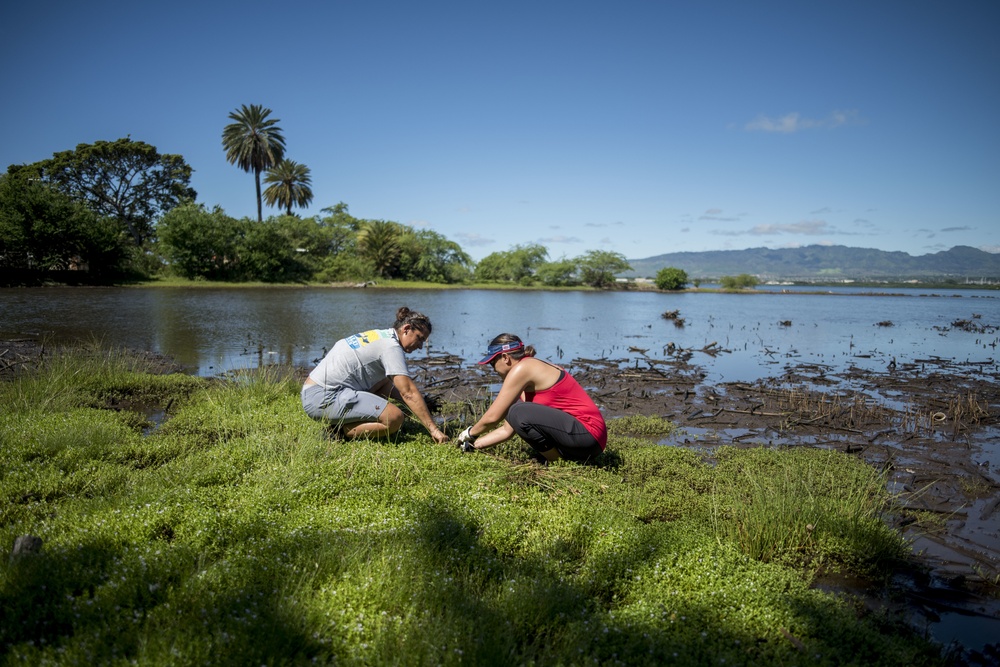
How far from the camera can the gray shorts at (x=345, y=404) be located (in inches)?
262

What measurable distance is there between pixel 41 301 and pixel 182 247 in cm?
2757

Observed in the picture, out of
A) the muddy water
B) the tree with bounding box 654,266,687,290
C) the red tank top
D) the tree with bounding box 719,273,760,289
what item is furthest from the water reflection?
the tree with bounding box 719,273,760,289

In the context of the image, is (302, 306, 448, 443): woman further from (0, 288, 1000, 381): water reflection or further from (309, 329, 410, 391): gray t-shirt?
(0, 288, 1000, 381): water reflection

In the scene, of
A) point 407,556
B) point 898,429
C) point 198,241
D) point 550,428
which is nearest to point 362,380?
point 550,428

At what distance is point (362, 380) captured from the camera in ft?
22.2

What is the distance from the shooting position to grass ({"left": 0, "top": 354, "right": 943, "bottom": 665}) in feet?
9.84

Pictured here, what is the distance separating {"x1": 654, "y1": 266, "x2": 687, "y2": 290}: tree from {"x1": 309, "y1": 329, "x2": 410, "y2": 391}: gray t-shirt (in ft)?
255

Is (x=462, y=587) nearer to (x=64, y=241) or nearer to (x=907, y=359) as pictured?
(x=907, y=359)

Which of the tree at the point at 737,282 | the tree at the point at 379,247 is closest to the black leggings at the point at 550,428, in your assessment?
the tree at the point at 379,247

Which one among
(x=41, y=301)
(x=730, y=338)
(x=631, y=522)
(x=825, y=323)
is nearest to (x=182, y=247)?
(x=41, y=301)

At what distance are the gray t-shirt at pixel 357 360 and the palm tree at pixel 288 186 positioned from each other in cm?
7825

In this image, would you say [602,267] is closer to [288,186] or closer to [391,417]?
[288,186]

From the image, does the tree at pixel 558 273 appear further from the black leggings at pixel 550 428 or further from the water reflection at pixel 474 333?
the black leggings at pixel 550 428

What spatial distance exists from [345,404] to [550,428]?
2545mm
